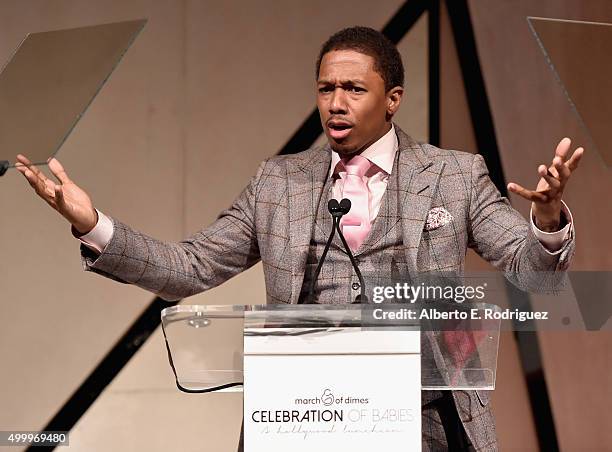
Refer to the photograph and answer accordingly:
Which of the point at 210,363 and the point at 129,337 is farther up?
the point at 129,337

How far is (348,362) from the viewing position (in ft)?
5.11

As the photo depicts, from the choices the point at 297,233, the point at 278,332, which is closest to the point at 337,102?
the point at 297,233

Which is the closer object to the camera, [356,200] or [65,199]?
[65,199]

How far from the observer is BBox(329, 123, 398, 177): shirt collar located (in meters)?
2.27

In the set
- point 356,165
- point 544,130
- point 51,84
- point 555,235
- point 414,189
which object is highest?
point 544,130

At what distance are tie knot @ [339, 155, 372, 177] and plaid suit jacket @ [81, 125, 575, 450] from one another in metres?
0.04

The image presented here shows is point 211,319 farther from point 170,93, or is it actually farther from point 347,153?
point 170,93

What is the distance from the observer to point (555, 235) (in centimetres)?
179

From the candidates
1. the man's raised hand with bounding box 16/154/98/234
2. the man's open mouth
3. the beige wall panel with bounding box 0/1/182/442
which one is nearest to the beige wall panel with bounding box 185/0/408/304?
the beige wall panel with bounding box 0/1/182/442

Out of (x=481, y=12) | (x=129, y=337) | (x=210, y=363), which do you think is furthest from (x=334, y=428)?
(x=481, y=12)

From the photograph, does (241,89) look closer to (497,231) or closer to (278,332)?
(497,231)

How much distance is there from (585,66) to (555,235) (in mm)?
1168

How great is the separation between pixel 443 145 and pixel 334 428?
6.32 ft

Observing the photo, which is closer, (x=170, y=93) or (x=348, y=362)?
(x=348, y=362)
